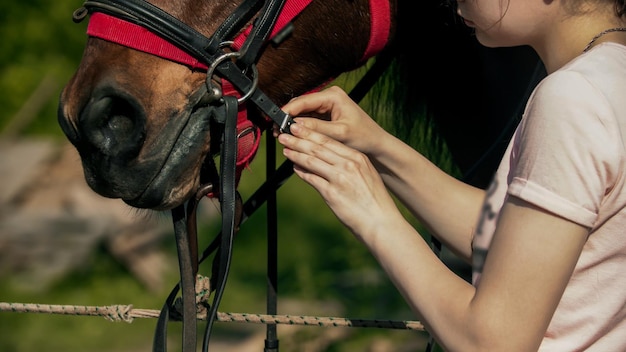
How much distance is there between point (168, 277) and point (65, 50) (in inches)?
60.9

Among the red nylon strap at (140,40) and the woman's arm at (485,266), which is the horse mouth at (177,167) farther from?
the woman's arm at (485,266)

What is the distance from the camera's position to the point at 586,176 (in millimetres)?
958

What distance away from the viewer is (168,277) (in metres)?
3.83

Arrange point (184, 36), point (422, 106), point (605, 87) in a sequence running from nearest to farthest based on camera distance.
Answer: point (605, 87) → point (184, 36) → point (422, 106)

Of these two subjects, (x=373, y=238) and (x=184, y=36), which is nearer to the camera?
(x=373, y=238)

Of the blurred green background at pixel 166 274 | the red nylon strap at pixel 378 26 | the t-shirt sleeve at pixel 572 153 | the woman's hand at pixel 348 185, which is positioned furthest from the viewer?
the blurred green background at pixel 166 274

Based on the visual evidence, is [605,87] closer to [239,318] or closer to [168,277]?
[239,318]

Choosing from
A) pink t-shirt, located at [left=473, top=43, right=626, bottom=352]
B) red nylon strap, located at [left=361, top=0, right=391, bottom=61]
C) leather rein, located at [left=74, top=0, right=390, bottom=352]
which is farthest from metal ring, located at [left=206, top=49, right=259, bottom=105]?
pink t-shirt, located at [left=473, top=43, right=626, bottom=352]

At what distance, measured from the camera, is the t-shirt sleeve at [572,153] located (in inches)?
37.7

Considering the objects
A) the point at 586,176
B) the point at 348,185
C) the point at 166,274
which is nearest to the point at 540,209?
the point at 586,176

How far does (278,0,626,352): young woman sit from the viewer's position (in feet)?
3.16

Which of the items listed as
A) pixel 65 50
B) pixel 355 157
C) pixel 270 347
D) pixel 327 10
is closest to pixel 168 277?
pixel 65 50

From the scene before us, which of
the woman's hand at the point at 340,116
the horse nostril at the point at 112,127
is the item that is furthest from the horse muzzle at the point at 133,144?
the woman's hand at the point at 340,116

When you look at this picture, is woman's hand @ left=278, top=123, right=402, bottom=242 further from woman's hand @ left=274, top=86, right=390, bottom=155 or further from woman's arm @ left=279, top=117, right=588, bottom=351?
woman's hand @ left=274, top=86, right=390, bottom=155
